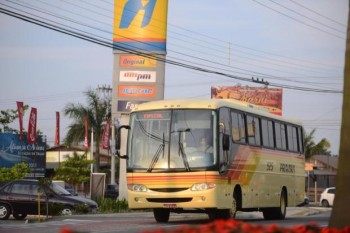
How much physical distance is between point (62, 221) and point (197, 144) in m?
5.40

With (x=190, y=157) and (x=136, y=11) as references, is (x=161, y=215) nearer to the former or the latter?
(x=190, y=157)

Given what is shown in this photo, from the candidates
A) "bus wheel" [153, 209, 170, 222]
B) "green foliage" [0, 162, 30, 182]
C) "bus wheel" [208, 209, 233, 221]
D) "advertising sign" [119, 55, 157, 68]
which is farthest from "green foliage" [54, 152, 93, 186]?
"bus wheel" [208, 209, 233, 221]

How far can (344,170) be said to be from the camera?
11039 millimetres

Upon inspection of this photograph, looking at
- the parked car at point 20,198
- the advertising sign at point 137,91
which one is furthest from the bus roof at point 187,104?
the advertising sign at point 137,91

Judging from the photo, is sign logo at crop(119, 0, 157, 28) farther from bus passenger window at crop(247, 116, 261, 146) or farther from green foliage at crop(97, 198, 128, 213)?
bus passenger window at crop(247, 116, 261, 146)

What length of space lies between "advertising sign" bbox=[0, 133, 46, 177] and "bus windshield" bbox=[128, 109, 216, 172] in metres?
36.8

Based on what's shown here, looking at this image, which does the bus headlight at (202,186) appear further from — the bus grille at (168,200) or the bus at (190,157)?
the bus grille at (168,200)

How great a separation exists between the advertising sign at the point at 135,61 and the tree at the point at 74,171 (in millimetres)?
21029

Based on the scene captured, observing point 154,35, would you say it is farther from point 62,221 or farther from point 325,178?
point 325,178

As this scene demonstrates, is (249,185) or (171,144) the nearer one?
(171,144)

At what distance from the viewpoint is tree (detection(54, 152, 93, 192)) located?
220 feet

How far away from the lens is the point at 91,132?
218ft

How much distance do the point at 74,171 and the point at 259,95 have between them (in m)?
19.2

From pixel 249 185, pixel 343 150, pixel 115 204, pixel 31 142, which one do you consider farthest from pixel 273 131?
pixel 31 142
